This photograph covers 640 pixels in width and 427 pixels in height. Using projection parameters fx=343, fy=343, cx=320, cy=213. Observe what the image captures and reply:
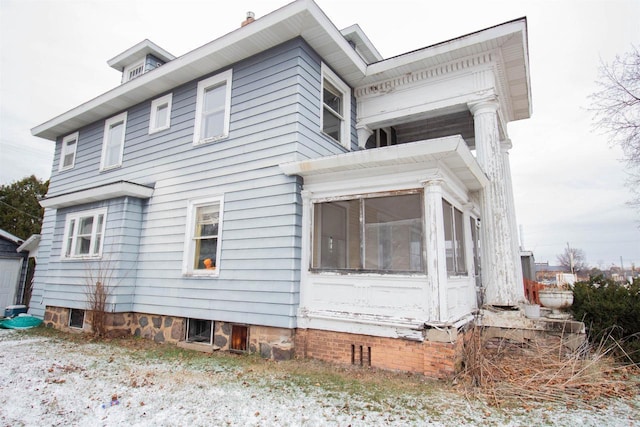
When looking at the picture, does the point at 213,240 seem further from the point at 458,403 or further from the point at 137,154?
the point at 458,403

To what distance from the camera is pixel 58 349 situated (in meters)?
6.47

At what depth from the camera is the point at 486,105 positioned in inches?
270

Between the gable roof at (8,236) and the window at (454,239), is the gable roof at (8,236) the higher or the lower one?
the higher one

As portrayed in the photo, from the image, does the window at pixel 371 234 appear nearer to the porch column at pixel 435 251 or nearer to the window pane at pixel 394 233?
the window pane at pixel 394 233

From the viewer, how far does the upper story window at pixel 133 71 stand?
35.3ft

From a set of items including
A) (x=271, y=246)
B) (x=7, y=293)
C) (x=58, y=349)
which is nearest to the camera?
(x=271, y=246)

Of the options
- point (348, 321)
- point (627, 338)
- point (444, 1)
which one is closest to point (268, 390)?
point (348, 321)

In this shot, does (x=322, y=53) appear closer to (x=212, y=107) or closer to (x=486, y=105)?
(x=212, y=107)

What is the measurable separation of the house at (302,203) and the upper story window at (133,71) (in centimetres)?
225

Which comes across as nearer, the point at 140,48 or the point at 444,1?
the point at 444,1

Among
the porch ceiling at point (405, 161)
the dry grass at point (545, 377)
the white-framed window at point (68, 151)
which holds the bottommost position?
the dry grass at point (545, 377)

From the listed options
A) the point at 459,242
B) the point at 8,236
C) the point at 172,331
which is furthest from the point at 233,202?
the point at 8,236

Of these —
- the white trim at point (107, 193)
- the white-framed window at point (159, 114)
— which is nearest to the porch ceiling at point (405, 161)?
the white trim at point (107, 193)

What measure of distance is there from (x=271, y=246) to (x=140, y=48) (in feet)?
27.8
